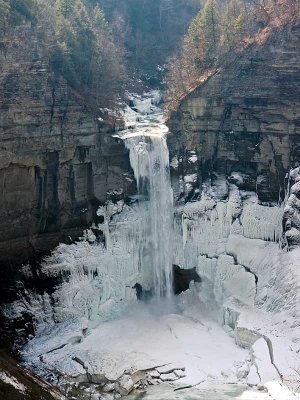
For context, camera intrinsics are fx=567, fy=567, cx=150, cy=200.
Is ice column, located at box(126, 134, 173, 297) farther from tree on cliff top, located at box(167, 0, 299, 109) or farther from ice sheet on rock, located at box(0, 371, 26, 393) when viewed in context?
ice sheet on rock, located at box(0, 371, 26, 393)

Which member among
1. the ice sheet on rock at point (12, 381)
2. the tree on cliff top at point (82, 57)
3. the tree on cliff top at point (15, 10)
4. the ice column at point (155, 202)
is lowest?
the ice sheet on rock at point (12, 381)

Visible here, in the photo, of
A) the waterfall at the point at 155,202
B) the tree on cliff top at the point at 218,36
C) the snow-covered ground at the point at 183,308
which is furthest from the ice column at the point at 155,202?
the tree on cliff top at the point at 218,36

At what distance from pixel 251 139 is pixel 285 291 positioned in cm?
787

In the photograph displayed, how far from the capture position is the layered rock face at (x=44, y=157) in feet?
83.4

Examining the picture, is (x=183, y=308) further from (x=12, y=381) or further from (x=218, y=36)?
(x=218, y=36)

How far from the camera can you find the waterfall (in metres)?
27.9

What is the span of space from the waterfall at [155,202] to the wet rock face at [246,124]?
0.74 metres

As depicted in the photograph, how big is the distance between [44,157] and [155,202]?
19.4 feet

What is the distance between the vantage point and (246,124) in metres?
27.9

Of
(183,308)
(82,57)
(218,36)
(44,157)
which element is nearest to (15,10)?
(82,57)

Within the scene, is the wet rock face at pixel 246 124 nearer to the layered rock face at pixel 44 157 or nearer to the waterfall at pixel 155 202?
the waterfall at pixel 155 202

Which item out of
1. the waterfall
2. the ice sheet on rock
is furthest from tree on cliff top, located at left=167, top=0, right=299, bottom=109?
the ice sheet on rock

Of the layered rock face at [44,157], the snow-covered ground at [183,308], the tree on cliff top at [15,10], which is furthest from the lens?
the tree on cliff top at [15,10]

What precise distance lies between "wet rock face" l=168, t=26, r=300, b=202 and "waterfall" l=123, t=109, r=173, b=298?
0.74 metres
